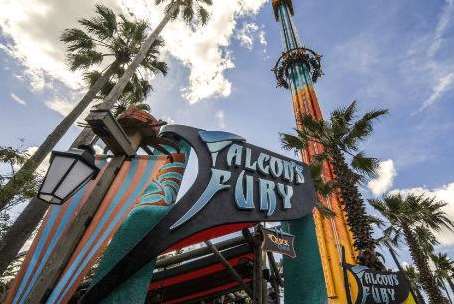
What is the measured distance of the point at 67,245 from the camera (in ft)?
7.48

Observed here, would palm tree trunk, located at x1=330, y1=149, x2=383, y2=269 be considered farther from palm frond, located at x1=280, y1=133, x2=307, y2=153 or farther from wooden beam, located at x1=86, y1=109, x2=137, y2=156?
wooden beam, located at x1=86, y1=109, x2=137, y2=156

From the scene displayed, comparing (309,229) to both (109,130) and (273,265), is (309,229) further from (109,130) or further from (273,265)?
(109,130)

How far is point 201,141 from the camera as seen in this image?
204 inches

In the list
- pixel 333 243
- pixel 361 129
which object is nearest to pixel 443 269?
pixel 333 243

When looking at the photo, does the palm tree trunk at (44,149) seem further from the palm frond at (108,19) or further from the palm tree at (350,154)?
the palm tree at (350,154)

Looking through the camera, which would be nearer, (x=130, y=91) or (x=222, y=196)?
(x=222, y=196)

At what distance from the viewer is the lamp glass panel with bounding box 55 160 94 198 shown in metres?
2.24


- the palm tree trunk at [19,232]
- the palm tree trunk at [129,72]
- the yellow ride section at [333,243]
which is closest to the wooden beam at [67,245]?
the palm tree trunk at [129,72]

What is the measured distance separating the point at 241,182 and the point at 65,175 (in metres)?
3.21

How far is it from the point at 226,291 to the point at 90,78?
9.59m

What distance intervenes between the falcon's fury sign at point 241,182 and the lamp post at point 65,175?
1.93m

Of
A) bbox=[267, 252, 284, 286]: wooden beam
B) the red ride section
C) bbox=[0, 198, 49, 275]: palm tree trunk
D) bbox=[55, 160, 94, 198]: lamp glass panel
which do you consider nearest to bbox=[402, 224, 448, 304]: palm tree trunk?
bbox=[267, 252, 284, 286]: wooden beam

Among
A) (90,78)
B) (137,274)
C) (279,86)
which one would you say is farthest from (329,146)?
(279,86)

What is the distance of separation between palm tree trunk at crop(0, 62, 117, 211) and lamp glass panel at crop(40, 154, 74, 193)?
524 centimetres
